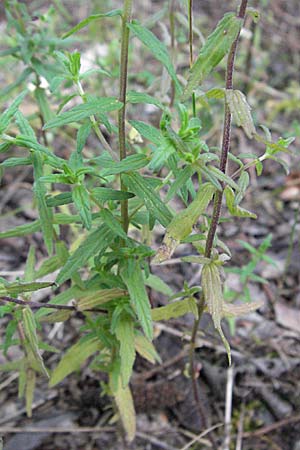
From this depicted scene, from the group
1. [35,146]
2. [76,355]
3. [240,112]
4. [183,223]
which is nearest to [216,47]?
[240,112]

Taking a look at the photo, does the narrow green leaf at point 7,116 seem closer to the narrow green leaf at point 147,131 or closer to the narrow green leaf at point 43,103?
the narrow green leaf at point 147,131

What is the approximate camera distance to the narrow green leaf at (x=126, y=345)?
1.85 meters

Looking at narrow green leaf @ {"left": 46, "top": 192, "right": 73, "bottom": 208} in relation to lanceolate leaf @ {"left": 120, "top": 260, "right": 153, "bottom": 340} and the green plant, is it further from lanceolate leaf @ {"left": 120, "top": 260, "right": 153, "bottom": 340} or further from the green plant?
lanceolate leaf @ {"left": 120, "top": 260, "right": 153, "bottom": 340}

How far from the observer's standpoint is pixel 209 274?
5.54ft

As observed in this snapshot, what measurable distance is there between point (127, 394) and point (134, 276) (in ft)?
2.11

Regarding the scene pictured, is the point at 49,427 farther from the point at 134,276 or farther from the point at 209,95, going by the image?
the point at 209,95

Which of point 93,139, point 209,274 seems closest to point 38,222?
point 209,274

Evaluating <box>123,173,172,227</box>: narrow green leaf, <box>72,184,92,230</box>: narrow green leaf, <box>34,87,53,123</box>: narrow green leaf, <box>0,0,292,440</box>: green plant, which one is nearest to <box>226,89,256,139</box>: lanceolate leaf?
<box>0,0,292,440</box>: green plant

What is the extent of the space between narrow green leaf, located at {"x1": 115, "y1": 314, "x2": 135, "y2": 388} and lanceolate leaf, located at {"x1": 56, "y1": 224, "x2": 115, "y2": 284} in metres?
0.32

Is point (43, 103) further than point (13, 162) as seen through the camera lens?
Yes

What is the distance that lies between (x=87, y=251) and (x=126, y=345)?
37cm

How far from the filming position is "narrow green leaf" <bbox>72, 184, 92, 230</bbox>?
1.55 meters

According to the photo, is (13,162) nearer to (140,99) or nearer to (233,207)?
(140,99)

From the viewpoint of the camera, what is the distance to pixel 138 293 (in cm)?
175
